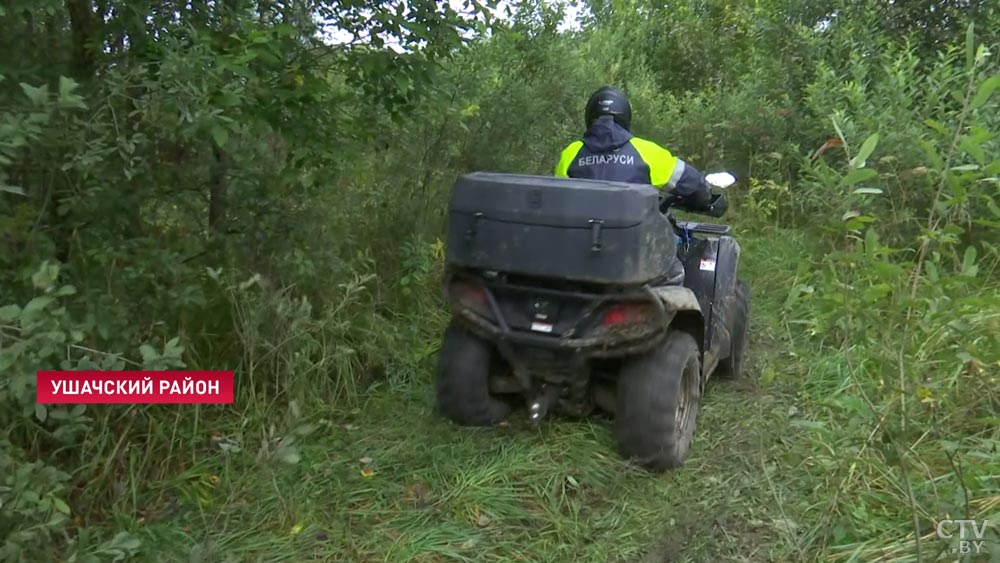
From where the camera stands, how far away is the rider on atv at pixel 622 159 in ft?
13.5

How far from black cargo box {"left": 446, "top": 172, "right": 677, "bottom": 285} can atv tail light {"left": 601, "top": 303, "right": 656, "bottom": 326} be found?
0.48ft

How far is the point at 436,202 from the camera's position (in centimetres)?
588

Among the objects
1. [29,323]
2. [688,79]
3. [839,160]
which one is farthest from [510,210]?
[688,79]

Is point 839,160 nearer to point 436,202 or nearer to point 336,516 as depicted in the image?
point 436,202

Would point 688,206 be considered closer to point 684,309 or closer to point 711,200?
point 711,200

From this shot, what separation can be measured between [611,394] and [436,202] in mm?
2418

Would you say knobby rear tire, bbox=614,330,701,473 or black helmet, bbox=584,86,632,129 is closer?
knobby rear tire, bbox=614,330,701,473

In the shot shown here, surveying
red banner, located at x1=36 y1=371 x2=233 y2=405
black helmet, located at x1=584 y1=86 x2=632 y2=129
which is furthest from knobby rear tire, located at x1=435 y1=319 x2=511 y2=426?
black helmet, located at x1=584 y1=86 x2=632 y2=129

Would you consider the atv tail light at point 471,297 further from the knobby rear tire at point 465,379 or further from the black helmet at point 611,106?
the black helmet at point 611,106

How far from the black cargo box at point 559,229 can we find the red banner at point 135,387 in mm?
1204

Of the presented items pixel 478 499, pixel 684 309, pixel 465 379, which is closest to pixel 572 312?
pixel 684 309

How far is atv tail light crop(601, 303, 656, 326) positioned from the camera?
3486 millimetres

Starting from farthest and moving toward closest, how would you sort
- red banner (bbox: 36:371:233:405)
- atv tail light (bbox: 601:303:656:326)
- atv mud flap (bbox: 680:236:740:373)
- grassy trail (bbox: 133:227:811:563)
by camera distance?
atv mud flap (bbox: 680:236:740:373), atv tail light (bbox: 601:303:656:326), grassy trail (bbox: 133:227:811:563), red banner (bbox: 36:371:233:405)

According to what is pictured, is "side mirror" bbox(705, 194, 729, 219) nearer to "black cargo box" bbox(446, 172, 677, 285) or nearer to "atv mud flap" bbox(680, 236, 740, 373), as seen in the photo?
"atv mud flap" bbox(680, 236, 740, 373)
